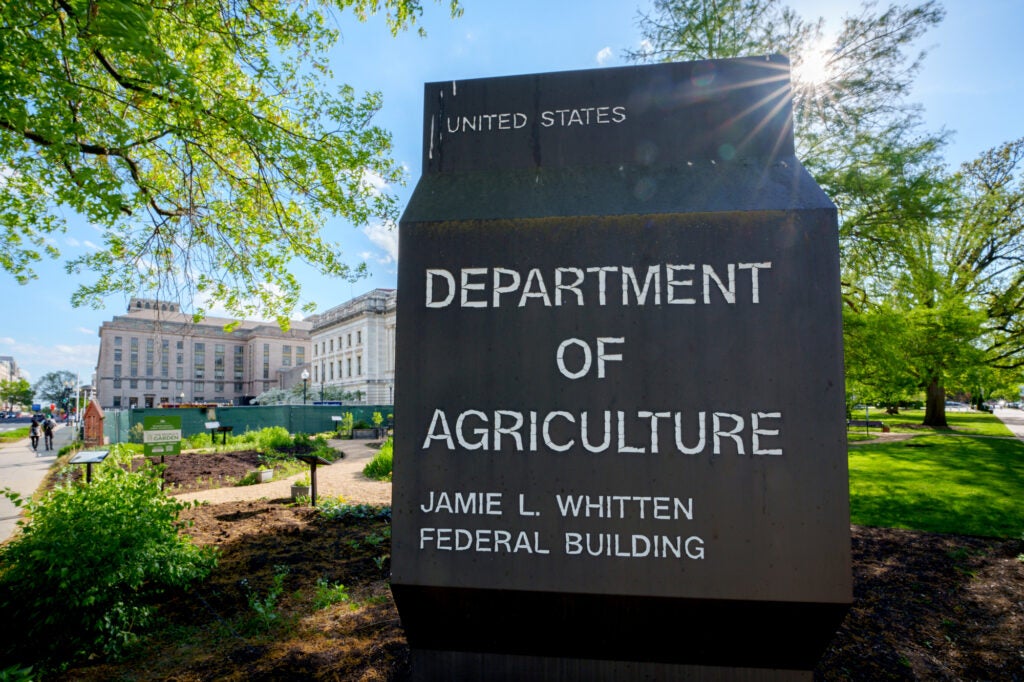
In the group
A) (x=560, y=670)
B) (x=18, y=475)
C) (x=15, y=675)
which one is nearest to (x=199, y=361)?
(x=18, y=475)

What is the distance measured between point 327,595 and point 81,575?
1.93m

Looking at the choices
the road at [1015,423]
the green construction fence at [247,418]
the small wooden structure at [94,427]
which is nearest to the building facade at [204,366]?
the green construction fence at [247,418]

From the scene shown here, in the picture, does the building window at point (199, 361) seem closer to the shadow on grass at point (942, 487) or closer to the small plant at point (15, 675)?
the shadow on grass at point (942, 487)

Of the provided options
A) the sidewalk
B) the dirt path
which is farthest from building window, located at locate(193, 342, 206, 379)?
the dirt path

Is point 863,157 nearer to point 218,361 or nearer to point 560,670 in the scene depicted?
point 560,670

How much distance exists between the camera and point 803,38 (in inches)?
420

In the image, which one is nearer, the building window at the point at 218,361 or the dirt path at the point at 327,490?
the dirt path at the point at 327,490

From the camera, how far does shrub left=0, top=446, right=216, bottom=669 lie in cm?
388

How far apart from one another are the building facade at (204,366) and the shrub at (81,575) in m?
80.9

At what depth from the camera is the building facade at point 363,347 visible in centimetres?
6014

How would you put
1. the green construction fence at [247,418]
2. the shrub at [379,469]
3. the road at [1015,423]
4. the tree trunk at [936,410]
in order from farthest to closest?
the tree trunk at [936,410]
the road at [1015,423]
the green construction fence at [247,418]
the shrub at [379,469]

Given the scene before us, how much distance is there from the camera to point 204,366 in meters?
90.9

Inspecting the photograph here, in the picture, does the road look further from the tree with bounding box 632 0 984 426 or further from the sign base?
the sign base

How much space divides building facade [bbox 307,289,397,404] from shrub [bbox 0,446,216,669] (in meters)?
53.4
